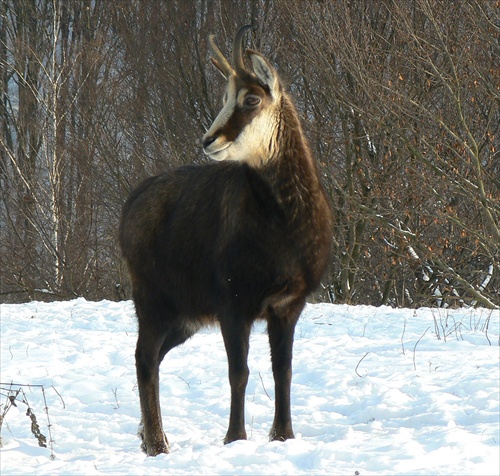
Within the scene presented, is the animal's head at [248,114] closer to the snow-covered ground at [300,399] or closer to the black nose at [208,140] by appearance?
the black nose at [208,140]

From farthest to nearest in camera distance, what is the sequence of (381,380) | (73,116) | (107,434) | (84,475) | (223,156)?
(73,116)
(381,380)
(107,434)
(223,156)
(84,475)

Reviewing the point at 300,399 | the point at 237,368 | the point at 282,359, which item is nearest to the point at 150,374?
the point at 237,368

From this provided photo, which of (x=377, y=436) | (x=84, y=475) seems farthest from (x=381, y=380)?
(x=84, y=475)

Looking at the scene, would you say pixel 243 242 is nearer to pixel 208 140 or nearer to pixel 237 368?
pixel 208 140

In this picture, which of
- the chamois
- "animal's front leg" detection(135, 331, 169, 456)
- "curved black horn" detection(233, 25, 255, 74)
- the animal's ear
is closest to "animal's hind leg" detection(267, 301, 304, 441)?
the chamois

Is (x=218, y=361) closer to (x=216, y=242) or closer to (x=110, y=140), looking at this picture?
(x=216, y=242)

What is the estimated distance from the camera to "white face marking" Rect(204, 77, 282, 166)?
5.48 m

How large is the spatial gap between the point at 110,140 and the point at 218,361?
1296 cm

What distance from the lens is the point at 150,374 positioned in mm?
6324

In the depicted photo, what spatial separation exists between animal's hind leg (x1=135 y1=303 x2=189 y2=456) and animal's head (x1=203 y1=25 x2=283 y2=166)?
150 cm

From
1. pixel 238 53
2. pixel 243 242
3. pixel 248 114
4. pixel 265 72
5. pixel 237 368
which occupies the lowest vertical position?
pixel 237 368

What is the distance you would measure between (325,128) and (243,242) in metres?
11.2

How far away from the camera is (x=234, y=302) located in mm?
5523

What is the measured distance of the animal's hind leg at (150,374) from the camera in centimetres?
606
